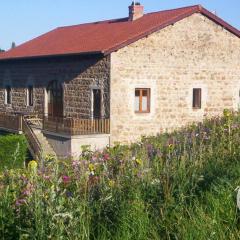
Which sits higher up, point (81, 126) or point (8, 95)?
point (8, 95)

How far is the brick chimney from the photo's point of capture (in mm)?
24781

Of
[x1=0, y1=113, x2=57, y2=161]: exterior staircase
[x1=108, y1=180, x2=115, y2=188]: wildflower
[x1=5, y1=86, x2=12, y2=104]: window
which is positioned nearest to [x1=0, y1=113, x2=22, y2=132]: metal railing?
[x1=0, y1=113, x2=57, y2=161]: exterior staircase

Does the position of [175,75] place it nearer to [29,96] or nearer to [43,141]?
[43,141]

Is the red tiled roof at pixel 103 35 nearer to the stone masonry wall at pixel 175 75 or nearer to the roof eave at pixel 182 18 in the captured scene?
the roof eave at pixel 182 18

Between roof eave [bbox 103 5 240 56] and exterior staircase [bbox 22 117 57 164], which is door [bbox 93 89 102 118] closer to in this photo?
roof eave [bbox 103 5 240 56]

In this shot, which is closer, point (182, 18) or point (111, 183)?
point (111, 183)

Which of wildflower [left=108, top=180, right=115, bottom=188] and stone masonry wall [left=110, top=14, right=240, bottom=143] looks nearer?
wildflower [left=108, top=180, right=115, bottom=188]

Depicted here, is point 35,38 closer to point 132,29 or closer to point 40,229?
point 132,29

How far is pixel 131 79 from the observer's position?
21094 millimetres

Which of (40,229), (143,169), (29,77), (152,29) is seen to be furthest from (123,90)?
(40,229)

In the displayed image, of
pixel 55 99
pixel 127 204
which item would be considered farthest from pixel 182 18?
pixel 127 204

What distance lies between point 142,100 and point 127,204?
1669 centimetres

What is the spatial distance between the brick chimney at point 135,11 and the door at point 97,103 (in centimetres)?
516

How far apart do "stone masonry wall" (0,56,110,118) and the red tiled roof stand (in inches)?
19.5
